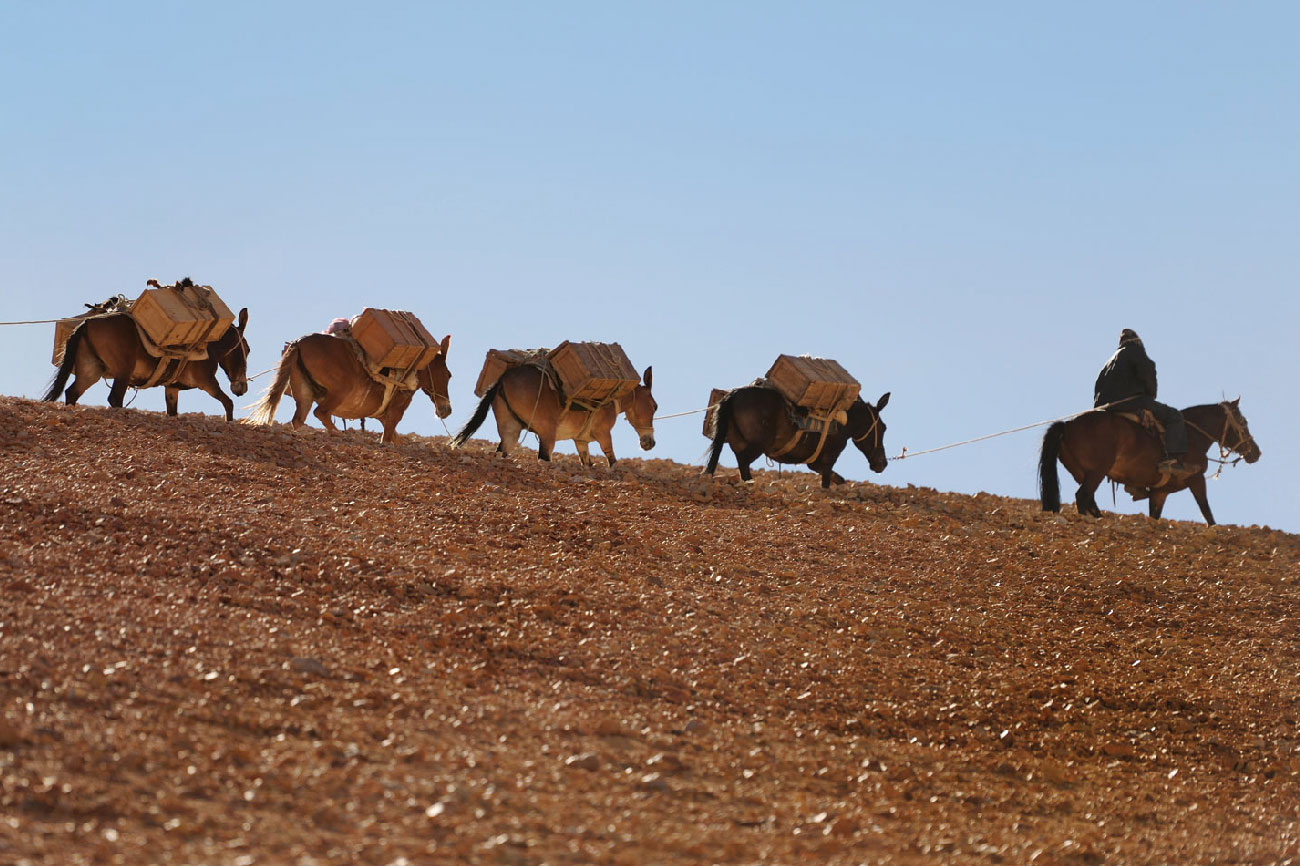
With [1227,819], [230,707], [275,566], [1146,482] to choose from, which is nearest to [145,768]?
[230,707]

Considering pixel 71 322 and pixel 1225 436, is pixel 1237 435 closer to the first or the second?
pixel 1225 436

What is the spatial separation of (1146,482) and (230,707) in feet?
49.7

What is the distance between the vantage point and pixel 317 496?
11.6m

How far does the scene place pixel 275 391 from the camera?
17.5 metres

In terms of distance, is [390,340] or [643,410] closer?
[390,340]

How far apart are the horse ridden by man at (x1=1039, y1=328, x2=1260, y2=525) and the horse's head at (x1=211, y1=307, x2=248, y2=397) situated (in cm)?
1076

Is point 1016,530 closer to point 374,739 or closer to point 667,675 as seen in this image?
point 667,675

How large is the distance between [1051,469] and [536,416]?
683cm

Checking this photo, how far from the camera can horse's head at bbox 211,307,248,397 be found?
18172 mm

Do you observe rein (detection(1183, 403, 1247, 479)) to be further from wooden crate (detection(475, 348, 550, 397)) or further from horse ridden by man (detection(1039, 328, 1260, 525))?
wooden crate (detection(475, 348, 550, 397))

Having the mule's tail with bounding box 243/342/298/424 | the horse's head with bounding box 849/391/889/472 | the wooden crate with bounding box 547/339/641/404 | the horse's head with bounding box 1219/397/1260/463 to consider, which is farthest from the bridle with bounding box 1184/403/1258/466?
the mule's tail with bounding box 243/342/298/424

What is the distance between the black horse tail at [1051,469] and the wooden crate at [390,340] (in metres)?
8.12

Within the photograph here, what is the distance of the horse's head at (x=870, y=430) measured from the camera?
742 inches

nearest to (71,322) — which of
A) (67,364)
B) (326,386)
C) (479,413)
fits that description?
(67,364)
